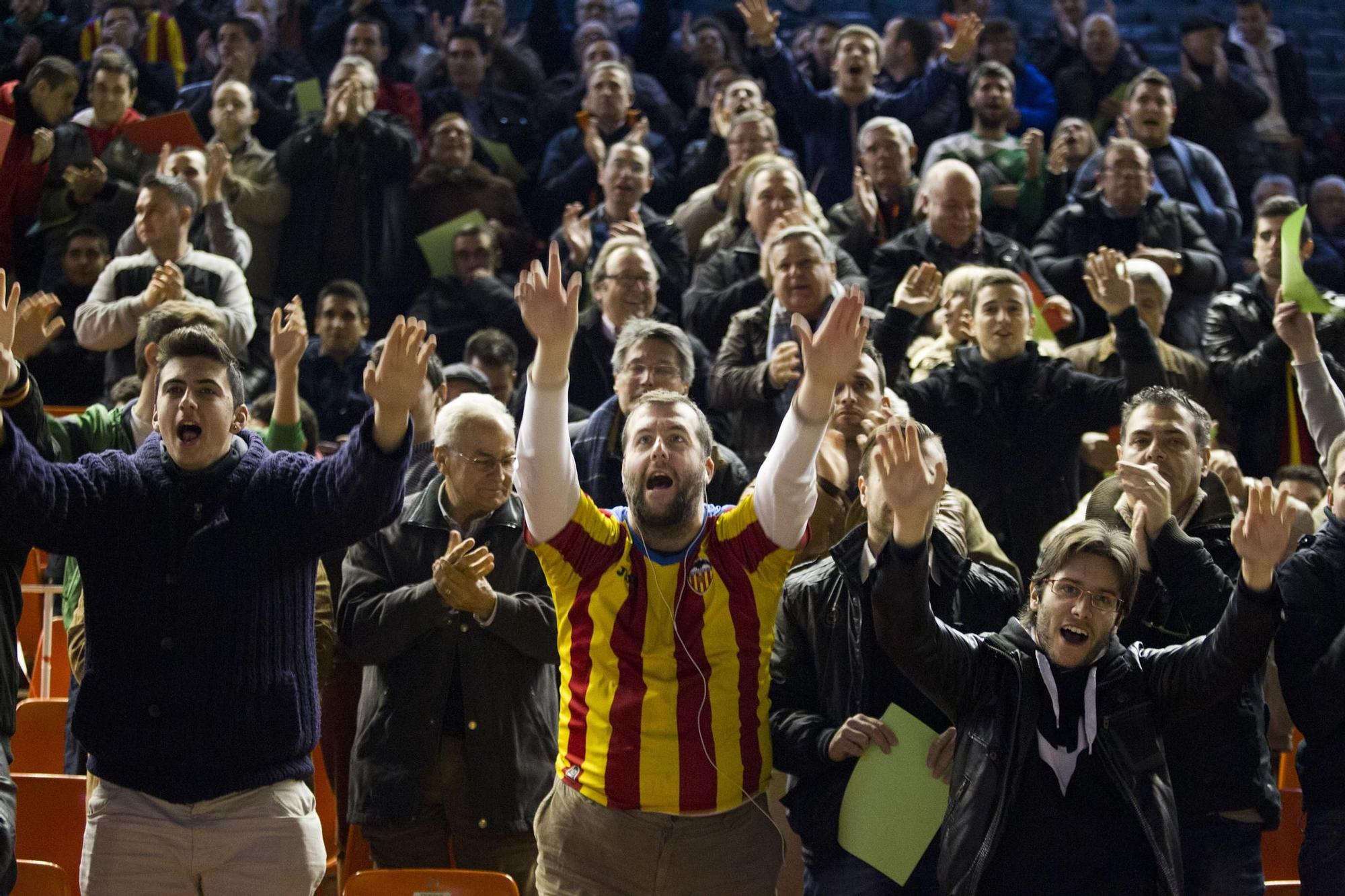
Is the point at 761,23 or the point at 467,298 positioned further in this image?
the point at 761,23

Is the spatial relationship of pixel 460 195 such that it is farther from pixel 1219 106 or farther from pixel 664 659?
pixel 664 659

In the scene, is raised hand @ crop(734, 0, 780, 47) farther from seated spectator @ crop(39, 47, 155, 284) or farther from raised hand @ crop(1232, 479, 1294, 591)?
raised hand @ crop(1232, 479, 1294, 591)

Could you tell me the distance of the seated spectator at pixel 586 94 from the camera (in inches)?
340

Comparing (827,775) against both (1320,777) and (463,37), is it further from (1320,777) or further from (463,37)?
(463,37)

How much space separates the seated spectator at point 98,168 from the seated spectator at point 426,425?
251 cm

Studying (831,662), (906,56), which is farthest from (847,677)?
(906,56)

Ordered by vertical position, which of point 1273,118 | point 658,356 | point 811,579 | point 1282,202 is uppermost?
point 1273,118

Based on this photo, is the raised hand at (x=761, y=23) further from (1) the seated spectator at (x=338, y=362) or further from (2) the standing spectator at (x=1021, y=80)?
(1) the seated spectator at (x=338, y=362)

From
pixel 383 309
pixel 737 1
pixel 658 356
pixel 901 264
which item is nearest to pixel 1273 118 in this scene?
pixel 737 1

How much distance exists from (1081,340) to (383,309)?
3.22 metres

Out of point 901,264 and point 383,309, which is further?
point 383,309

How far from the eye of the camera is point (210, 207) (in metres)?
6.74

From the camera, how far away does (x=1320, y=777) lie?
3.46 metres

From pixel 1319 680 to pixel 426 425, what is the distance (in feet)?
8.74
